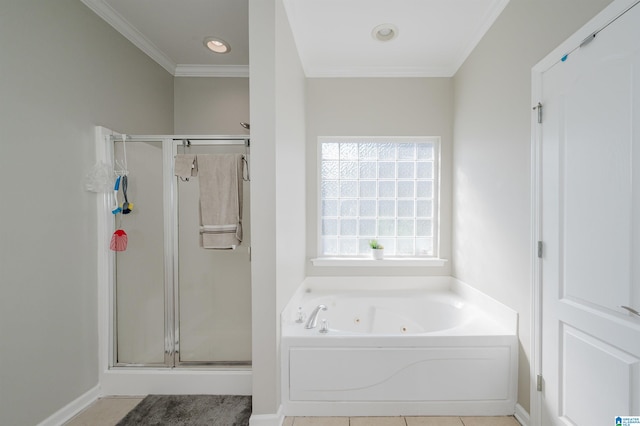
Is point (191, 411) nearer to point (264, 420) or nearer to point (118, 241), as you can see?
point (264, 420)

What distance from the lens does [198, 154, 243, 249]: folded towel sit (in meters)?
1.98

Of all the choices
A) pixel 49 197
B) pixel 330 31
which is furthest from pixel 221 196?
pixel 330 31

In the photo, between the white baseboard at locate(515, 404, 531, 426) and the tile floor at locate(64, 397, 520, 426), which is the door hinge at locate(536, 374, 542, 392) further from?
the tile floor at locate(64, 397, 520, 426)

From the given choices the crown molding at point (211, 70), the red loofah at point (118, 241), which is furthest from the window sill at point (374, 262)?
the crown molding at point (211, 70)

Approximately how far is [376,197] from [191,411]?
2.22 meters

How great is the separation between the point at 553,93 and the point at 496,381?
1.69m

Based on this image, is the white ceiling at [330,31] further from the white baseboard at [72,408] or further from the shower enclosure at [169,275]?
the white baseboard at [72,408]

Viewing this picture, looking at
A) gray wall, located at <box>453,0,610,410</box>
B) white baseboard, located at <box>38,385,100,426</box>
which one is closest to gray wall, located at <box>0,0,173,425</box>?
white baseboard, located at <box>38,385,100,426</box>

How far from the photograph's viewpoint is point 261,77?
5.39ft

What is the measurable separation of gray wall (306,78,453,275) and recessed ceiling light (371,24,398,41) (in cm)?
48

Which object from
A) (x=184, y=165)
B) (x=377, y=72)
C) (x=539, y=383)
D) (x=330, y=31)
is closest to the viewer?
(x=539, y=383)

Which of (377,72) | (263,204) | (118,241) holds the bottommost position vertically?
(118,241)

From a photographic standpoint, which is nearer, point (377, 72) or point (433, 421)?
point (433, 421)

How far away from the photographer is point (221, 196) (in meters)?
1.99
